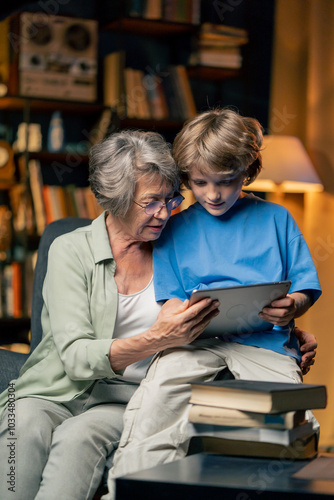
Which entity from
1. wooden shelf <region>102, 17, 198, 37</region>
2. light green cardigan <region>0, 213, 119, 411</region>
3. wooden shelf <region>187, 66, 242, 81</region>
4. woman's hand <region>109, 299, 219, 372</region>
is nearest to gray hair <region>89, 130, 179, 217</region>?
light green cardigan <region>0, 213, 119, 411</region>

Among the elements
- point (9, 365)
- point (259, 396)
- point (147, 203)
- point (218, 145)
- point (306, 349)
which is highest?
point (218, 145)

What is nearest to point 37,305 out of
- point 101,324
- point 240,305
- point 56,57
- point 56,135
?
point 101,324

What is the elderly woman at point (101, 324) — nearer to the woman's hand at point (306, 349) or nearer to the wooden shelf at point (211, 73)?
the woman's hand at point (306, 349)

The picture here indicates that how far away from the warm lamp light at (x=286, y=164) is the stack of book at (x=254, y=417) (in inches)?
80.4

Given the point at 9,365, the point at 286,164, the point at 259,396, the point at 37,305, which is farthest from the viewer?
the point at 286,164

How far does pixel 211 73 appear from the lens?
12.9 ft

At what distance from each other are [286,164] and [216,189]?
5.62ft

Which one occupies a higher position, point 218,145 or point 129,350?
point 218,145

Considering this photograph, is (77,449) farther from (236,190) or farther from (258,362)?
(236,190)

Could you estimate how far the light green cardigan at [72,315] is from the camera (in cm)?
160

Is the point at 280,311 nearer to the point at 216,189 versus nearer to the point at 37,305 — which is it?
the point at 216,189

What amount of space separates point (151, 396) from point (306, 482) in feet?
1.39

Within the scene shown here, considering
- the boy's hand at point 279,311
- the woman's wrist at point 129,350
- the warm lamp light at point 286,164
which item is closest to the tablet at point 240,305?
the boy's hand at point 279,311

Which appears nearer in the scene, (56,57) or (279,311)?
(279,311)
